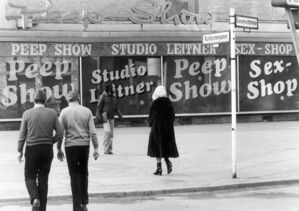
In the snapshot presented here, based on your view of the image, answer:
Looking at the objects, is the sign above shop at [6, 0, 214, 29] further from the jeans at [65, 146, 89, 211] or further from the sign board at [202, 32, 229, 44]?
the jeans at [65, 146, 89, 211]

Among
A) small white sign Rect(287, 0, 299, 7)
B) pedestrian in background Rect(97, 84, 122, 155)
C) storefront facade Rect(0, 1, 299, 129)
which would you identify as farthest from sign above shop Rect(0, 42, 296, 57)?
small white sign Rect(287, 0, 299, 7)

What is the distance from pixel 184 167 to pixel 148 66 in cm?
1391

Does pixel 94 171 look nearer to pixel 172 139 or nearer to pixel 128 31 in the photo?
pixel 172 139

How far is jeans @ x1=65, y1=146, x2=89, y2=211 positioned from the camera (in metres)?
9.56

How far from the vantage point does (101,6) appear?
91.7ft

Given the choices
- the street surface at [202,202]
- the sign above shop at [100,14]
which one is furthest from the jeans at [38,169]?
the sign above shop at [100,14]

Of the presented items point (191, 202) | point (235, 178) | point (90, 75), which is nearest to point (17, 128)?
point (90, 75)

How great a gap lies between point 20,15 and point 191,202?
17.2 metres

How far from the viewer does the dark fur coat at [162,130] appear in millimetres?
13789

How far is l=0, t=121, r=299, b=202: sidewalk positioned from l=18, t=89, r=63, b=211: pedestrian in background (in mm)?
1915

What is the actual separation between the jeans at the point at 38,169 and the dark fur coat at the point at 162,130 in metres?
4.85

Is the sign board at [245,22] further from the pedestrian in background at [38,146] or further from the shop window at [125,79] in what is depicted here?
the shop window at [125,79]

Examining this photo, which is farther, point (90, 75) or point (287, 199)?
point (90, 75)

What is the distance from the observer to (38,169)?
9195 mm
